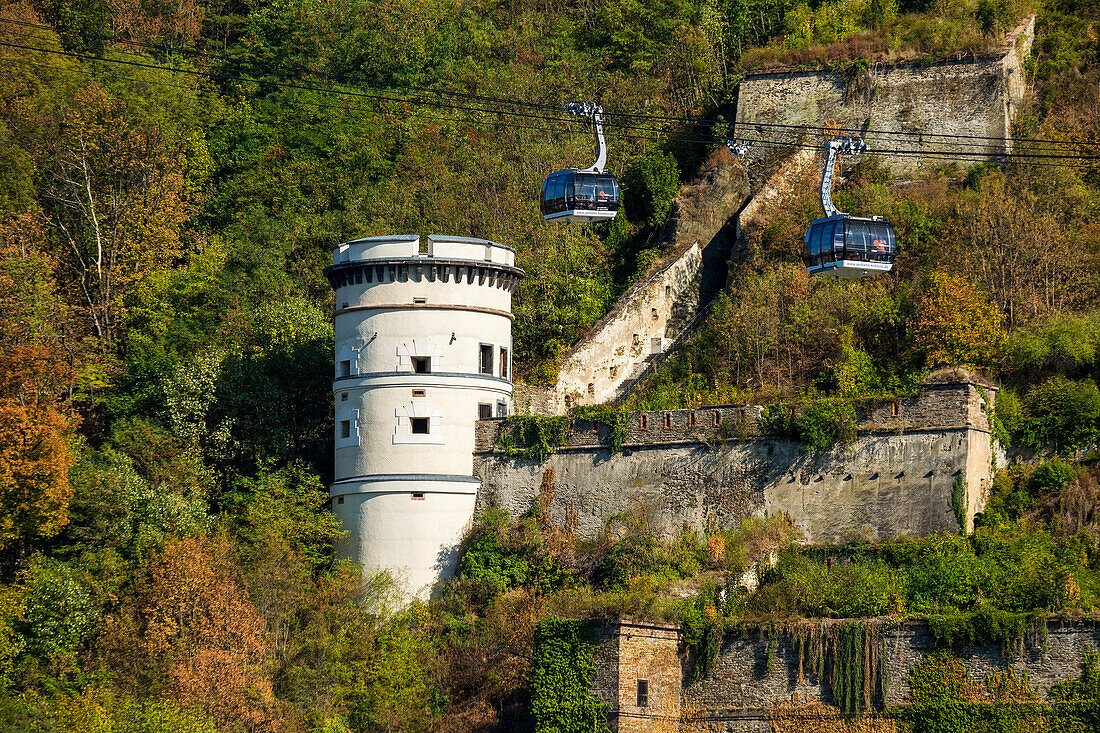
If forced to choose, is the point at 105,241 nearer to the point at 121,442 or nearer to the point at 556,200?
the point at 121,442

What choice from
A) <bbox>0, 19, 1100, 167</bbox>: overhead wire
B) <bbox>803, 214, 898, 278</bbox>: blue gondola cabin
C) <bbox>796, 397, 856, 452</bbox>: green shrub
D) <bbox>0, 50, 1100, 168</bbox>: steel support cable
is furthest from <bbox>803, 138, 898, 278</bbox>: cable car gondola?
<bbox>0, 50, 1100, 168</bbox>: steel support cable

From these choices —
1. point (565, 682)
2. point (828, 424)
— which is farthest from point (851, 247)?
point (565, 682)

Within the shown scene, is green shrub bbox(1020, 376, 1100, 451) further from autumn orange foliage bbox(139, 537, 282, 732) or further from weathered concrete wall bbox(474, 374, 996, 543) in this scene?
autumn orange foliage bbox(139, 537, 282, 732)

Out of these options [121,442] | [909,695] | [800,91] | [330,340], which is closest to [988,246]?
[800,91]

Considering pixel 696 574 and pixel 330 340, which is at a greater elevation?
pixel 330 340

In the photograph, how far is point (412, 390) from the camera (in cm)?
4309

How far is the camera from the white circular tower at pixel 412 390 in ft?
139

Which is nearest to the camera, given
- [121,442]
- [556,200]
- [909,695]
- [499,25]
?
[909,695]

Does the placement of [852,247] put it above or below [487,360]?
above

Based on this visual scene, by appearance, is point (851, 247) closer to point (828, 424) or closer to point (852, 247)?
point (852, 247)

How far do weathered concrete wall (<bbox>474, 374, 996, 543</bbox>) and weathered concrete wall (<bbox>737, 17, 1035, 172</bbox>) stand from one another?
14.4 m

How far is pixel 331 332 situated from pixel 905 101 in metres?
21.6

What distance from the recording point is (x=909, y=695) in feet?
116

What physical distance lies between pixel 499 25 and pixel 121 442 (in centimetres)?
3157
